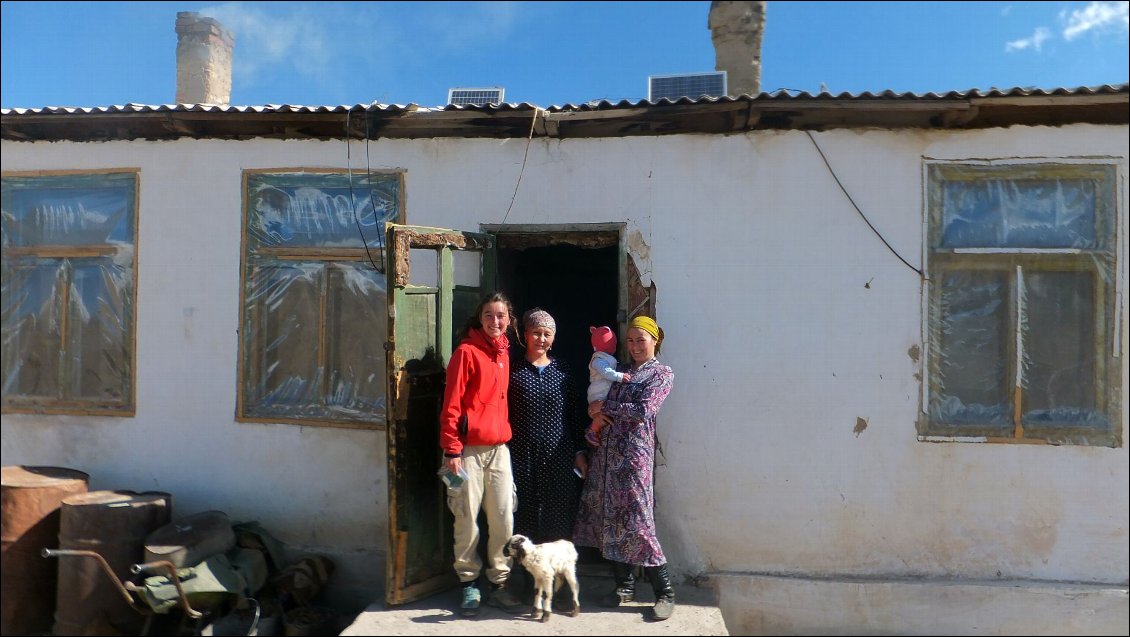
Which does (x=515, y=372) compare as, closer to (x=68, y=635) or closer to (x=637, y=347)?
(x=637, y=347)

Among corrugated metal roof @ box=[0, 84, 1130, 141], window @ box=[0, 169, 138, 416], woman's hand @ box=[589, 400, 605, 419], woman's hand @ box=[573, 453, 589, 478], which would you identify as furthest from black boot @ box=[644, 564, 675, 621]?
window @ box=[0, 169, 138, 416]

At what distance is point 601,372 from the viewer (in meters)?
4.15

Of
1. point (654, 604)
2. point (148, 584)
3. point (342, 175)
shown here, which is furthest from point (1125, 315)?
point (148, 584)

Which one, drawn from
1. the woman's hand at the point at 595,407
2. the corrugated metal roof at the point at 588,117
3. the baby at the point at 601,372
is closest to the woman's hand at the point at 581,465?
the baby at the point at 601,372

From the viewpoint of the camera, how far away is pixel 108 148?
5164 millimetres

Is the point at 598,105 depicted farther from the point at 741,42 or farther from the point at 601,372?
the point at 741,42

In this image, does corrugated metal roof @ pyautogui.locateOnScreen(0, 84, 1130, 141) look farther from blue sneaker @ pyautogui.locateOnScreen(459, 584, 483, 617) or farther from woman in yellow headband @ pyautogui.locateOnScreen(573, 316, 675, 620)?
blue sneaker @ pyautogui.locateOnScreen(459, 584, 483, 617)

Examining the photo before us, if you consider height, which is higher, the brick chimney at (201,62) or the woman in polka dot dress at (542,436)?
the brick chimney at (201,62)

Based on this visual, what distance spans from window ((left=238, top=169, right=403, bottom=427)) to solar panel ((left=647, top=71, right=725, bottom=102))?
301 cm

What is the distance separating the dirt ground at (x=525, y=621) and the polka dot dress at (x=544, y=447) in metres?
0.45

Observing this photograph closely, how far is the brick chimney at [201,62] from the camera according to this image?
744 centimetres

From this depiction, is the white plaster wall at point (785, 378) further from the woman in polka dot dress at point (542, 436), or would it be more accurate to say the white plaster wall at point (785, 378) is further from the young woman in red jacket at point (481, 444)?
the young woman in red jacket at point (481, 444)

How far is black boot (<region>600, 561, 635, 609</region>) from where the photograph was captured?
4188mm

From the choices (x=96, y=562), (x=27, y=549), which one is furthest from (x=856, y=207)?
(x=27, y=549)
